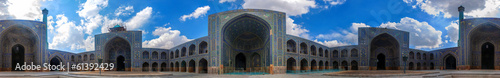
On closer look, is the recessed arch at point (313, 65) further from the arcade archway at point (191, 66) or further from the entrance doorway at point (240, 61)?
the arcade archway at point (191, 66)

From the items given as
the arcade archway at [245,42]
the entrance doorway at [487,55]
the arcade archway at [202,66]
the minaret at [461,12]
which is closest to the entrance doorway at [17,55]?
the arcade archway at [202,66]

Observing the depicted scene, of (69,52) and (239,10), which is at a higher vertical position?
(239,10)

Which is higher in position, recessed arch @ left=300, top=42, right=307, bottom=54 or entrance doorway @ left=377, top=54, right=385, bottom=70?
recessed arch @ left=300, top=42, right=307, bottom=54

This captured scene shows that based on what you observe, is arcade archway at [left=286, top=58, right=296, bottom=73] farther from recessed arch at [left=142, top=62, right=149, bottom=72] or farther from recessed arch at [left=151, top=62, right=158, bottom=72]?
recessed arch at [left=142, top=62, right=149, bottom=72]

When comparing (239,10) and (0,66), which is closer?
(239,10)

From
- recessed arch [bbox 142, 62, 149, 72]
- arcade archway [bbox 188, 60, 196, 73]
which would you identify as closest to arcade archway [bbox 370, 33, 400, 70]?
arcade archway [bbox 188, 60, 196, 73]

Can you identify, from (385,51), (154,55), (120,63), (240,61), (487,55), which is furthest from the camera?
(120,63)

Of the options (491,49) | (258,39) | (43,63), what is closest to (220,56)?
(258,39)

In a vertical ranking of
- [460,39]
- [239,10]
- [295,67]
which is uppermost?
[239,10]

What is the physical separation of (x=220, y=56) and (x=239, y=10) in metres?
4.04

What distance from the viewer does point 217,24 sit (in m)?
26.9

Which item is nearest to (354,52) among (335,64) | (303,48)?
(335,64)

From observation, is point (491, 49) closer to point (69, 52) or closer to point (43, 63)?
point (43, 63)

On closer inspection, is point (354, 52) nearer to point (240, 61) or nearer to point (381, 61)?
point (381, 61)
